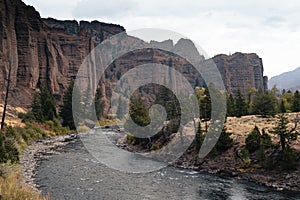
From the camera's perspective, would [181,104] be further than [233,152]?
Yes

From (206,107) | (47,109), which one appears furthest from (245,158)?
(47,109)

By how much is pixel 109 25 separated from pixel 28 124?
5838 inches

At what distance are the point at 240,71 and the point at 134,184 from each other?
17234 centimetres

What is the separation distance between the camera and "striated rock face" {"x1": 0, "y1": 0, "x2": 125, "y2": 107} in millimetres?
77312

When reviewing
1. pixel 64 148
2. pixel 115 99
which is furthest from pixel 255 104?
pixel 115 99

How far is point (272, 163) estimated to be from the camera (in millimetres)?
32219

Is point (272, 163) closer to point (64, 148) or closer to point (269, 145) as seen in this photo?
point (269, 145)

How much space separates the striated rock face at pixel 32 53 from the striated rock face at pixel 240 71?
10312 cm

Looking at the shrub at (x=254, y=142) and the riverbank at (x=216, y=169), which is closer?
the riverbank at (x=216, y=169)

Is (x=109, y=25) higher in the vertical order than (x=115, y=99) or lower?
higher

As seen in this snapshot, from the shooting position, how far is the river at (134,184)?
977 inches

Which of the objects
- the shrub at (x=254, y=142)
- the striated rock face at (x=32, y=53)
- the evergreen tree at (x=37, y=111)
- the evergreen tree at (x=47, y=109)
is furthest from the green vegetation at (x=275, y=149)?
the striated rock face at (x=32, y=53)

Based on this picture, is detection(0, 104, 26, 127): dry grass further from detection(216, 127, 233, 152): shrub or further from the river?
detection(216, 127, 233, 152): shrub

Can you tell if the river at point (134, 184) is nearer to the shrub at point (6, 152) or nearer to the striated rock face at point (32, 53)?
the shrub at point (6, 152)
